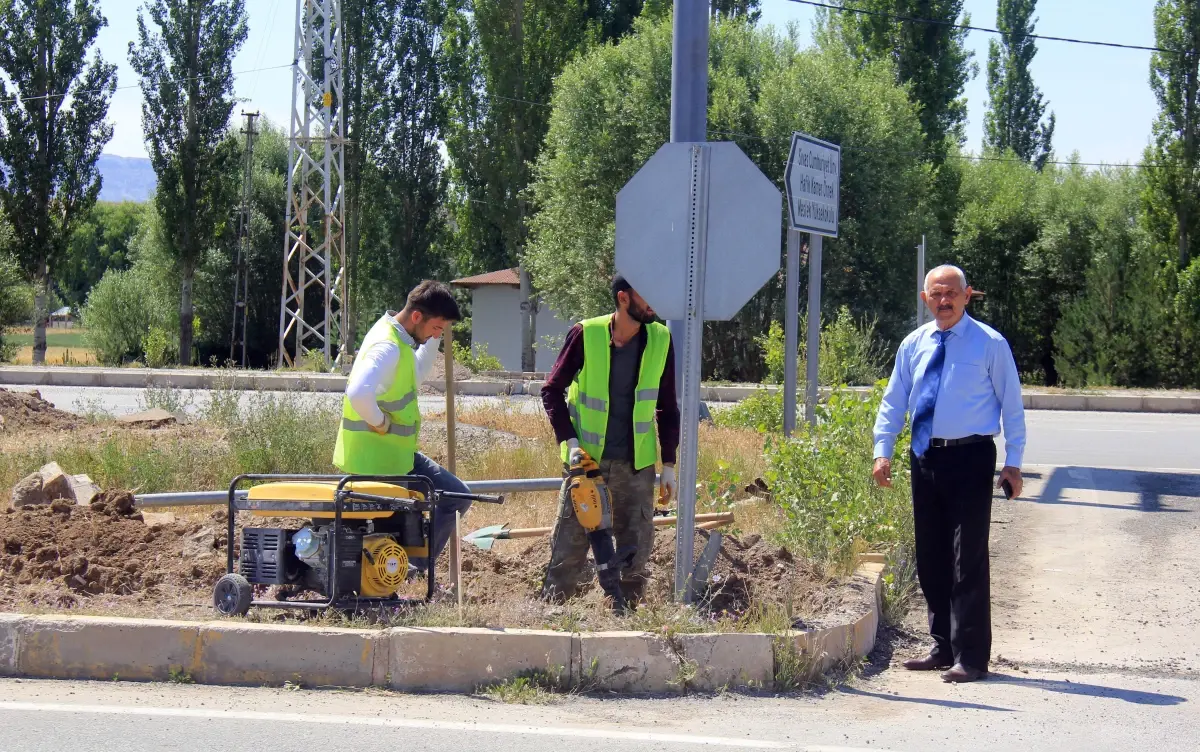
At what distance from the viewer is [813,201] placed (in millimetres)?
8930

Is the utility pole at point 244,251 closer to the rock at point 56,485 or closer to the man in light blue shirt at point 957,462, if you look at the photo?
the rock at point 56,485

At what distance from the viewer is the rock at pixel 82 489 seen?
902 cm

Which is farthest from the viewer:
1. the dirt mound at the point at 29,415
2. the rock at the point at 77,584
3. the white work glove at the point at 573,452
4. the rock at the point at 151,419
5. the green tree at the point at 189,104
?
the green tree at the point at 189,104

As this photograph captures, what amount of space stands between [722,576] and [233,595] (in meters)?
2.58

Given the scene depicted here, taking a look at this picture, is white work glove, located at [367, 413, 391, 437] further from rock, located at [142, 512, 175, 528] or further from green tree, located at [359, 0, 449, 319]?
green tree, located at [359, 0, 449, 319]

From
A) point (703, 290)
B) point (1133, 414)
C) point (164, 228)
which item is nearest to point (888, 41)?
point (1133, 414)

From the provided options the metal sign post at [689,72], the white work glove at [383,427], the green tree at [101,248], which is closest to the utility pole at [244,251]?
the metal sign post at [689,72]

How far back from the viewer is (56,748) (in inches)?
181

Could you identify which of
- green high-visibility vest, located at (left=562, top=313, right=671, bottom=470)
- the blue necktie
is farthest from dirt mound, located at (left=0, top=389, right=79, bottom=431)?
the blue necktie

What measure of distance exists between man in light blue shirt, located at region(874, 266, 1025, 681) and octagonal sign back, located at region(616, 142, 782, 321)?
0.89 metres

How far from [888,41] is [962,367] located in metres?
30.7

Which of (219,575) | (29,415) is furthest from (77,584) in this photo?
(29,415)

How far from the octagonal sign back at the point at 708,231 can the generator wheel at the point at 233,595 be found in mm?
2397

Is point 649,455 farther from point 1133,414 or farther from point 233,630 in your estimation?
point 1133,414
